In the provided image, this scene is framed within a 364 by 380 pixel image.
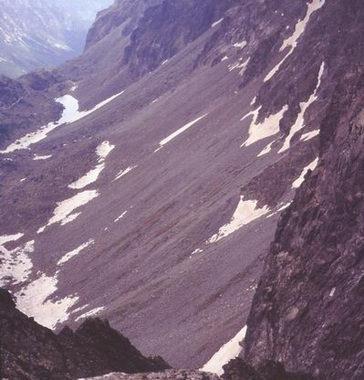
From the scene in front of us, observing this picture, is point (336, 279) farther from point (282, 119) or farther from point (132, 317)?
point (282, 119)

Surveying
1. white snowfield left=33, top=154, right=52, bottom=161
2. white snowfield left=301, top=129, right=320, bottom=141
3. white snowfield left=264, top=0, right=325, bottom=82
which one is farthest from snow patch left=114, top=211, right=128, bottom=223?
white snowfield left=33, top=154, right=52, bottom=161

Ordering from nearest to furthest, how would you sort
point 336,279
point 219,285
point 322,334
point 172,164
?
1. point 322,334
2. point 336,279
3. point 219,285
4. point 172,164

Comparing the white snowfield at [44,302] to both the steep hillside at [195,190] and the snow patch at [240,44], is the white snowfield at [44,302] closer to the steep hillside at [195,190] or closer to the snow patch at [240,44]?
→ the steep hillside at [195,190]

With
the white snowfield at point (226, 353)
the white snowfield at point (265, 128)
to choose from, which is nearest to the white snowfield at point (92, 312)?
the white snowfield at point (226, 353)

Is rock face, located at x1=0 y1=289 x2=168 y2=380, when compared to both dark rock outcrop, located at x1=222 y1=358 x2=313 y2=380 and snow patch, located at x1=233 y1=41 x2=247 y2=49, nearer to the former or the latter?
dark rock outcrop, located at x1=222 y1=358 x2=313 y2=380

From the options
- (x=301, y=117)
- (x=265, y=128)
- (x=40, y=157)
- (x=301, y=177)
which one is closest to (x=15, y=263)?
(x=265, y=128)

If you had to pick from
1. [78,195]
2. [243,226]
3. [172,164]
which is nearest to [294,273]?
[243,226]
